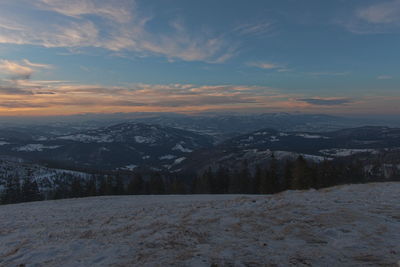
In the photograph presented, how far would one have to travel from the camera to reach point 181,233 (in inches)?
426

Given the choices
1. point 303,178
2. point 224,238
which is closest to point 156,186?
point 303,178

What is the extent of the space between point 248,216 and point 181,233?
4.37 metres

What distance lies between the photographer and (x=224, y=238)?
32.7 ft

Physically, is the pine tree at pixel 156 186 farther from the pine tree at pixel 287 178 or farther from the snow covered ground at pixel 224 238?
the snow covered ground at pixel 224 238

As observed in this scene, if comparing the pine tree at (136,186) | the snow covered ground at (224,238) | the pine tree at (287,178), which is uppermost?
the snow covered ground at (224,238)

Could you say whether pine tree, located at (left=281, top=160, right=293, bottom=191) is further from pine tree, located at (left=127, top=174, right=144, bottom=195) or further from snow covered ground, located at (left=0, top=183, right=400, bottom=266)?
snow covered ground, located at (left=0, top=183, right=400, bottom=266)

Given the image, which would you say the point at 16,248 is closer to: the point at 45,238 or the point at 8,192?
the point at 45,238

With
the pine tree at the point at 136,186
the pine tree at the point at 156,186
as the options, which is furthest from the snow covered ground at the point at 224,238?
the pine tree at the point at 136,186

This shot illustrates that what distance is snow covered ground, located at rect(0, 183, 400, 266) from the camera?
783cm

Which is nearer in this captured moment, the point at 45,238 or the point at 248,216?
the point at 45,238

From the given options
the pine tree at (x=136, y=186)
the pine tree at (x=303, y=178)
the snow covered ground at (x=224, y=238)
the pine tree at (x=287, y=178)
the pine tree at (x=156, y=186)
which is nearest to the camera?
the snow covered ground at (x=224, y=238)

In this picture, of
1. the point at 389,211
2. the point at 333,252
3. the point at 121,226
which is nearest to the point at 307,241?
the point at 333,252

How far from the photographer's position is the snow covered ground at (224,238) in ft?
25.7

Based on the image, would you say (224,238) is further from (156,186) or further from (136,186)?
(136,186)
